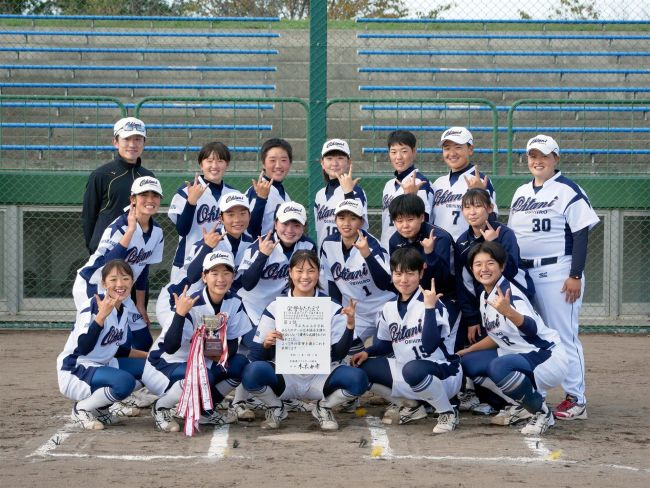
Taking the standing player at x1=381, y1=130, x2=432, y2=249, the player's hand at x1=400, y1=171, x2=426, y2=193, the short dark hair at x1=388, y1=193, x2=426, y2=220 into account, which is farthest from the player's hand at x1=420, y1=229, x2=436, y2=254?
the player's hand at x1=400, y1=171, x2=426, y2=193

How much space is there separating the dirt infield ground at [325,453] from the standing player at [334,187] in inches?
56.7

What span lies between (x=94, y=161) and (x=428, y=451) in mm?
7741

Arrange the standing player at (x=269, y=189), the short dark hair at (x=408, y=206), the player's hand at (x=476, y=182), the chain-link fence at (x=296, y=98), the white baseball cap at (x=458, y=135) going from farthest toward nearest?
the chain-link fence at (x=296, y=98), the standing player at (x=269, y=189), the white baseball cap at (x=458, y=135), the player's hand at (x=476, y=182), the short dark hair at (x=408, y=206)

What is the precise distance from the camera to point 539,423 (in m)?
6.45

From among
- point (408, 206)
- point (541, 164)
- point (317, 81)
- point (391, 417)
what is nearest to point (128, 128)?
point (408, 206)

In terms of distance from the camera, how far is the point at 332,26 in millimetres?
17875

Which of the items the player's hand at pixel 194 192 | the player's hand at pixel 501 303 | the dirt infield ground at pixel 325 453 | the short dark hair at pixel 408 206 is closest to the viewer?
the dirt infield ground at pixel 325 453

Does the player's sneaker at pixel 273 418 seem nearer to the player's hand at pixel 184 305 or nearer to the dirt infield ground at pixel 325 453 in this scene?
the dirt infield ground at pixel 325 453

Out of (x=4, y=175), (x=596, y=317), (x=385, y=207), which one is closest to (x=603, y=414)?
(x=385, y=207)

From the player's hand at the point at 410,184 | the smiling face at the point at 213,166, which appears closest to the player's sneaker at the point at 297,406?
the player's hand at the point at 410,184

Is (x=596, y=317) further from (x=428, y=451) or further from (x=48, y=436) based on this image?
(x=48, y=436)

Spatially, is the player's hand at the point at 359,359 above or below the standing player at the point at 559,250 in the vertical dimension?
below

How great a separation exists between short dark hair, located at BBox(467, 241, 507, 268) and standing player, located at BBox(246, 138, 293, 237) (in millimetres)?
1791

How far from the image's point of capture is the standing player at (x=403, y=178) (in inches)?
292
